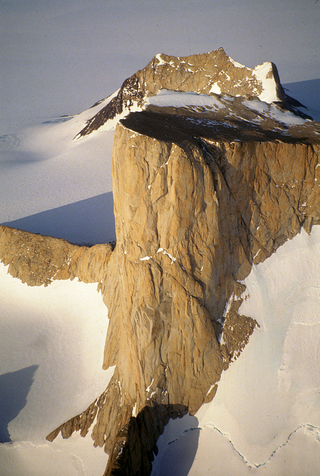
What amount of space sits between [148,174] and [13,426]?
872 centimetres

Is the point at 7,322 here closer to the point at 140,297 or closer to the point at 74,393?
the point at 74,393

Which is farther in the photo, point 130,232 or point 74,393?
point 74,393

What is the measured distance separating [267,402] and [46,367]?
7367 mm

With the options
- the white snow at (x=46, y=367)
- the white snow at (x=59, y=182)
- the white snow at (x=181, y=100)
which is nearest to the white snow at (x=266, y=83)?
the white snow at (x=181, y=100)

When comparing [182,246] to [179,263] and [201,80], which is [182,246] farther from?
[201,80]

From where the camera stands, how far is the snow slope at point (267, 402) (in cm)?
766

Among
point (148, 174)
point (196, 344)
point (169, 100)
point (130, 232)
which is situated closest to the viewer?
point (148, 174)

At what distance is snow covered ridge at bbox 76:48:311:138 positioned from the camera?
18.6 metres

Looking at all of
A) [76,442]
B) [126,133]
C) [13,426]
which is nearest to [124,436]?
[76,442]

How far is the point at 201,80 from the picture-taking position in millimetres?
21906

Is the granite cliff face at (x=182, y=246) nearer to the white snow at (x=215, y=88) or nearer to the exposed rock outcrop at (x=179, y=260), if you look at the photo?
the exposed rock outcrop at (x=179, y=260)

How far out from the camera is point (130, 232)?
24.5 feet

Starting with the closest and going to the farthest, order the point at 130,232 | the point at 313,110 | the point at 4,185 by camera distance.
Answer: the point at 130,232 < the point at 4,185 < the point at 313,110

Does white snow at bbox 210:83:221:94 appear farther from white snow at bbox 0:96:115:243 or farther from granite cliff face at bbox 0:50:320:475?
granite cliff face at bbox 0:50:320:475
